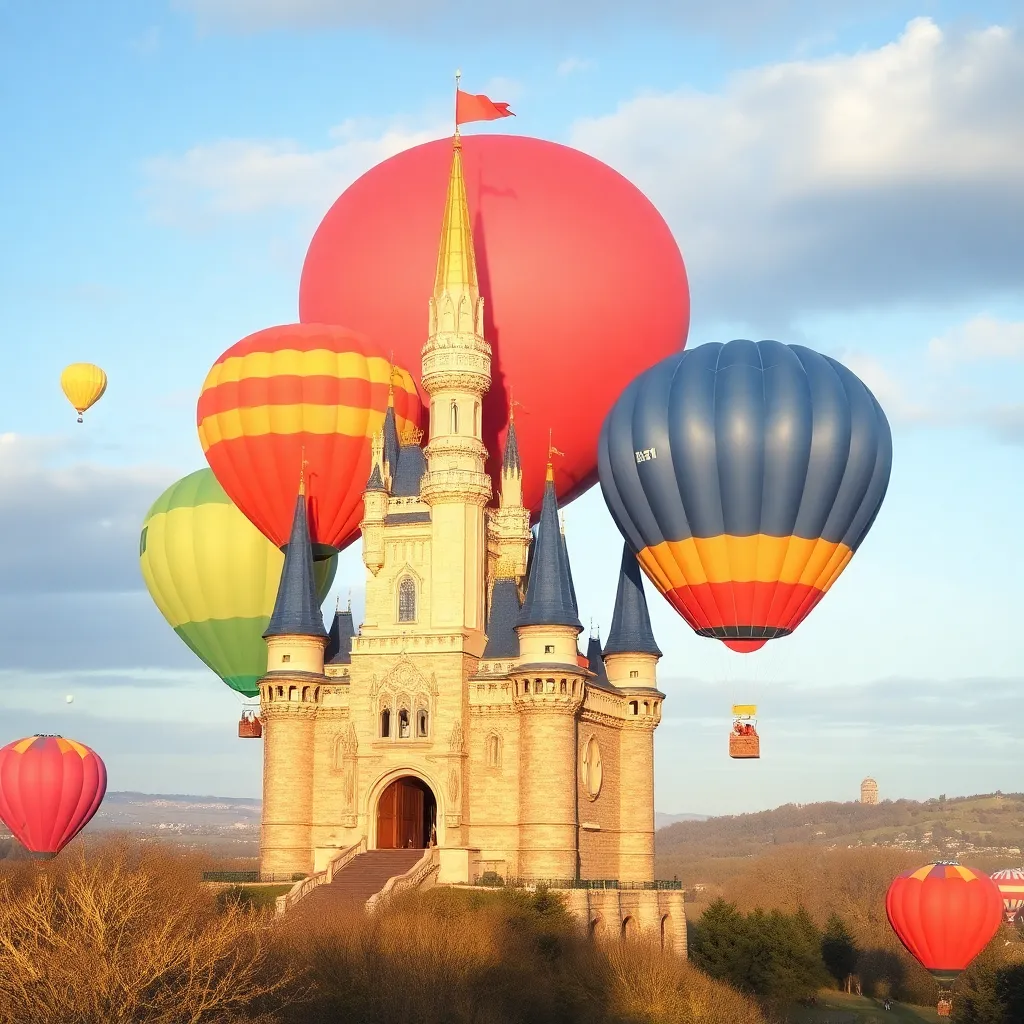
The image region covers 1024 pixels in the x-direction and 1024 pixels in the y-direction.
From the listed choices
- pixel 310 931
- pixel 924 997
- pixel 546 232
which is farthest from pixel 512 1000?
pixel 924 997

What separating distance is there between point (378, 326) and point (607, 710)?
14830 mm

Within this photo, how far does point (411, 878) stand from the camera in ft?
170

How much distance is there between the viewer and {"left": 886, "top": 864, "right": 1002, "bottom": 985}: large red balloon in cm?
6719

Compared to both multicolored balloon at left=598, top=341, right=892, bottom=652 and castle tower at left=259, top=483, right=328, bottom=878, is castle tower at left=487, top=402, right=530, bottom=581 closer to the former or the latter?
multicolored balloon at left=598, top=341, right=892, bottom=652

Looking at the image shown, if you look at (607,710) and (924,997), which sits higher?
(607,710)

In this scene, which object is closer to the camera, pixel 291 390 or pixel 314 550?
pixel 291 390

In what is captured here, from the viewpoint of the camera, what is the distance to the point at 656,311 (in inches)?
2291

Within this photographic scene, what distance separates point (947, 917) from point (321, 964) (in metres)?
33.2

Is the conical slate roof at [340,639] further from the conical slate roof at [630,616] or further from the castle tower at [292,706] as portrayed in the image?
the conical slate roof at [630,616]

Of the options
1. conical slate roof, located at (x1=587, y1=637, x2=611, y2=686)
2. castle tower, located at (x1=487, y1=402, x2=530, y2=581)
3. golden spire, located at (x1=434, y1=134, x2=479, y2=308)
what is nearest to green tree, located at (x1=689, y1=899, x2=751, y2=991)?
conical slate roof, located at (x1=587, y1=637, x2=611, y2=686)

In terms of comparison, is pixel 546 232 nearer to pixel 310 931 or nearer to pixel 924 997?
pixel 310 931

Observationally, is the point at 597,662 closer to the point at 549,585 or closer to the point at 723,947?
the point at 549,585

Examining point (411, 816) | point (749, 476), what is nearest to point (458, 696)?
point (411, 816)

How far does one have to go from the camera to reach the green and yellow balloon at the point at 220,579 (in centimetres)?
6353
